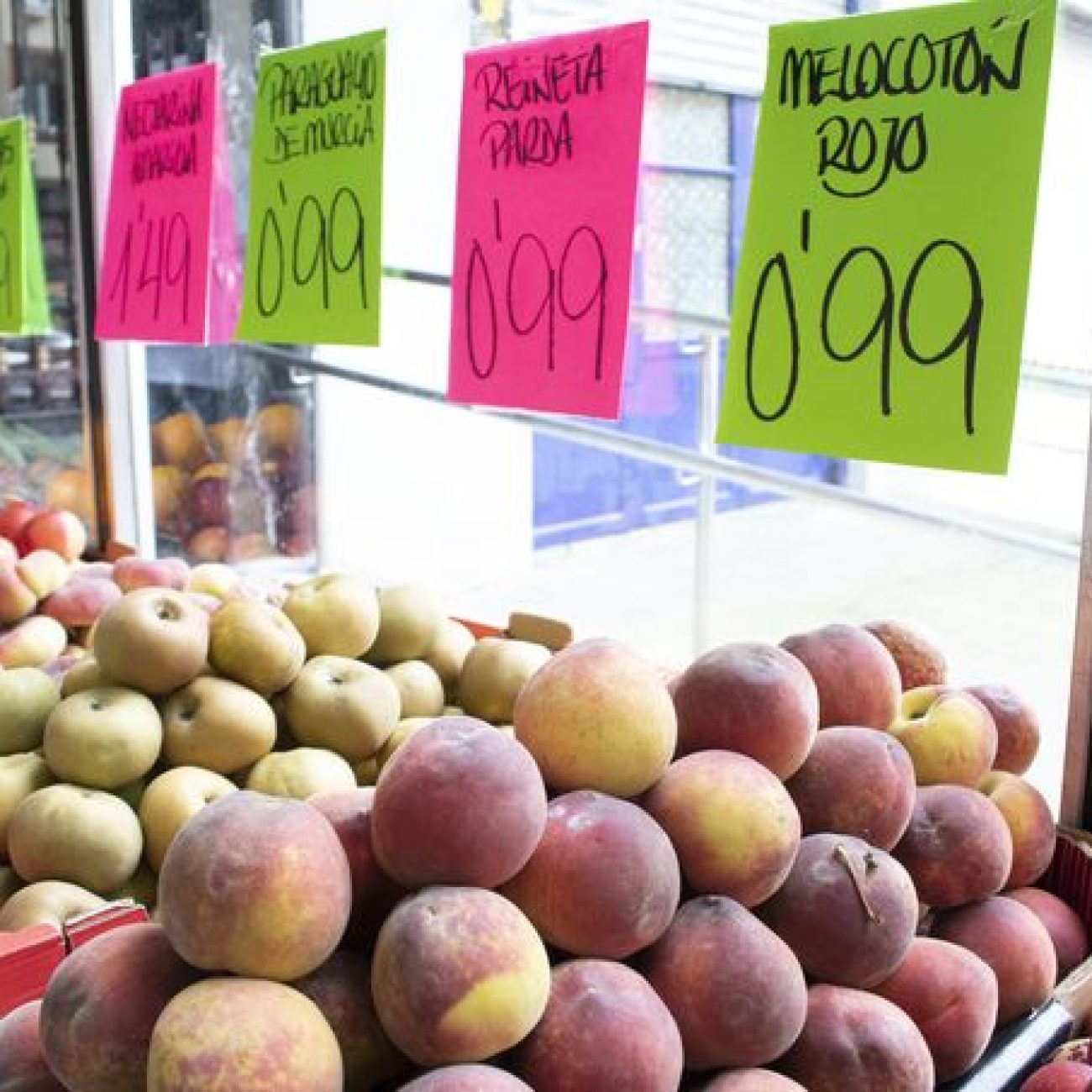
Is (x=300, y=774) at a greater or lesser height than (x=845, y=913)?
lesser

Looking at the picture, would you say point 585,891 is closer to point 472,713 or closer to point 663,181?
point 472,713

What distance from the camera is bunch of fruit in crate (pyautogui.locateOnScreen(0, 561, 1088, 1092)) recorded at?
2.16 feet

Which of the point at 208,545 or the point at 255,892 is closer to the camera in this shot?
the point at 255,892

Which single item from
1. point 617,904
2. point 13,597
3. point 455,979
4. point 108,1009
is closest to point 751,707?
point 617,904

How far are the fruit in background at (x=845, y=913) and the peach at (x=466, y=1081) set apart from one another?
0.24 m

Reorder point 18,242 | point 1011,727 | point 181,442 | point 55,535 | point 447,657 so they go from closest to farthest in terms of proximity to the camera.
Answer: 1. point 1011,727
2. point 447,657
3. point 55,535
4. point 18,242
5. point 181,442

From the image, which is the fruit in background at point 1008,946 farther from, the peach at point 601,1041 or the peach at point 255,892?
the peach at point 255,892

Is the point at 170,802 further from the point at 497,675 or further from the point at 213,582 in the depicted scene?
the point at 213,582

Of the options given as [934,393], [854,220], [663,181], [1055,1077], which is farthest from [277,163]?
[663,181]

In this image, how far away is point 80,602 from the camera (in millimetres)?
1777

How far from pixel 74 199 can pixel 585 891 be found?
72.7 inches

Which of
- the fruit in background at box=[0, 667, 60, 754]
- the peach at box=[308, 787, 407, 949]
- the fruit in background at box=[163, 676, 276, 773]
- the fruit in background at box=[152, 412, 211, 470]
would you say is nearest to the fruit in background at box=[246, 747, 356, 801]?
the fruit in background at box=[163, 676, 276, 773]

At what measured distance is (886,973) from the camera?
833mm

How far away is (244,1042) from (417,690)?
0.85 meters
